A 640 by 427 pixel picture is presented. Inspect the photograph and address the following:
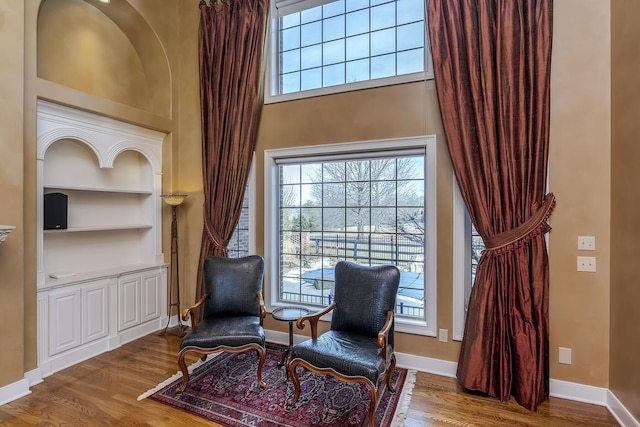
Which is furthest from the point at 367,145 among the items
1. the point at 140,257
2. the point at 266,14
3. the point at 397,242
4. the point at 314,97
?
the point at 140,257

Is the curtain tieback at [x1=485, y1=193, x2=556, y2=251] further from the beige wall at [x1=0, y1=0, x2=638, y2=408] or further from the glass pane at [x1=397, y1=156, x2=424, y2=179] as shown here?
the glass pane at [x1=397, y1=156, x2=424, y2=179]

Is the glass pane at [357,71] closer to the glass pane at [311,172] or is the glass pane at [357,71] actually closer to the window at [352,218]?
the window at [352,218]

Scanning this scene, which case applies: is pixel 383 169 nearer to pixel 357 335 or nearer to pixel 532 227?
pixel 532 227

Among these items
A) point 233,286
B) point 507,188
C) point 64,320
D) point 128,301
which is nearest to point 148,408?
point 233,286

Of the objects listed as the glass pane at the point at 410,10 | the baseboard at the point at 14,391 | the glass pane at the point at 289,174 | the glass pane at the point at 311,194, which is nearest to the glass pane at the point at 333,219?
the glass pane at the point at 311,194

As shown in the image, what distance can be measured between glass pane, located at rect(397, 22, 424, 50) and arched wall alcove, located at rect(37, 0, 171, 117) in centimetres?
285

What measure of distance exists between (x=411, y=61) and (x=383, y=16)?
23.8 inches

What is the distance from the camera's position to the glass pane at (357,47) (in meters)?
3.40

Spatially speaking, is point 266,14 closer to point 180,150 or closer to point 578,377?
point 180,150

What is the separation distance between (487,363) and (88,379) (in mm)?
3407

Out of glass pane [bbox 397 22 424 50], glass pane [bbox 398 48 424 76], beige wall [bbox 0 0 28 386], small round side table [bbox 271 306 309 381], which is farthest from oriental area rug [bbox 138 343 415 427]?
glass pane [bbox 397 22 424 50]

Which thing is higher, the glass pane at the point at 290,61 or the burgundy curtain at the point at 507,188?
the glass pane at the point at 290,61

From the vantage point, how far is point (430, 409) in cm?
243

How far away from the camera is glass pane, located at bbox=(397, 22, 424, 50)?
3.16 m
